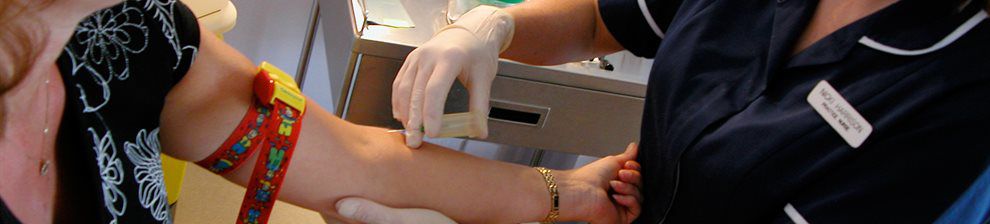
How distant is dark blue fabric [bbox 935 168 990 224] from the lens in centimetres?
99

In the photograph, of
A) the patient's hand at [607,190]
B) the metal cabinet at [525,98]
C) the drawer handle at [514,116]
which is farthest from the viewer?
the drawer handle at [514,116]

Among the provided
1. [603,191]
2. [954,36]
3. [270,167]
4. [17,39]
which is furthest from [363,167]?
[954,36]

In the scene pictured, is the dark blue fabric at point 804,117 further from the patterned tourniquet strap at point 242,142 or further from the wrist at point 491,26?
the patterned tourniquet strap at point 242,142

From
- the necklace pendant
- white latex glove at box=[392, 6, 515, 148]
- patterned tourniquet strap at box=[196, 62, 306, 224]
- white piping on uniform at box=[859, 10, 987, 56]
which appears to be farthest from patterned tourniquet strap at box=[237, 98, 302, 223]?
white piping on uniform at box=[859, 10, 987, 56]

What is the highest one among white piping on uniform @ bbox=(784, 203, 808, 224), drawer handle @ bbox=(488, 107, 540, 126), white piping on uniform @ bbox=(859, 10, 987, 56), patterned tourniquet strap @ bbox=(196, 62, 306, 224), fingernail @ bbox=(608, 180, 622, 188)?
white piping on uniform @ bbox=(859, 10, 987, 56)

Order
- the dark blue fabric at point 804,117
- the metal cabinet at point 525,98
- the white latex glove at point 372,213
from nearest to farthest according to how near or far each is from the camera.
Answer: the dark blue fabric at point 804,117 < the white latex glove at point 372,213 < the metal cabinet at point 525,98

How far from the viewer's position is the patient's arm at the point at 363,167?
110cm

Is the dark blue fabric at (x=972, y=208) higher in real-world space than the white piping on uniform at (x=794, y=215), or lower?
higher

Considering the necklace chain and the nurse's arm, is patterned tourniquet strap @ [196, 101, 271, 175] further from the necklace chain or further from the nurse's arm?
the nurse's arm

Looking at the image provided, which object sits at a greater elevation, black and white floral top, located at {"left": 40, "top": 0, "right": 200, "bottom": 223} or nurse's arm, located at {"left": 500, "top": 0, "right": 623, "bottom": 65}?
black and white floral top, located at {"left": 40, "top": 0, "right": 200, "bottom": 223}

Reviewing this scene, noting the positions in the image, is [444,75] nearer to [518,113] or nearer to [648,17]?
[648,17]

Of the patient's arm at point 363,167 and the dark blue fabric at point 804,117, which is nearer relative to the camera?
the dark blue fabric at point 804,117

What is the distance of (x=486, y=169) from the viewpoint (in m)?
1.38

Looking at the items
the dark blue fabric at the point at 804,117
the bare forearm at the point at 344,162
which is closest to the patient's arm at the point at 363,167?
the bare forearm at the point at 344,162
